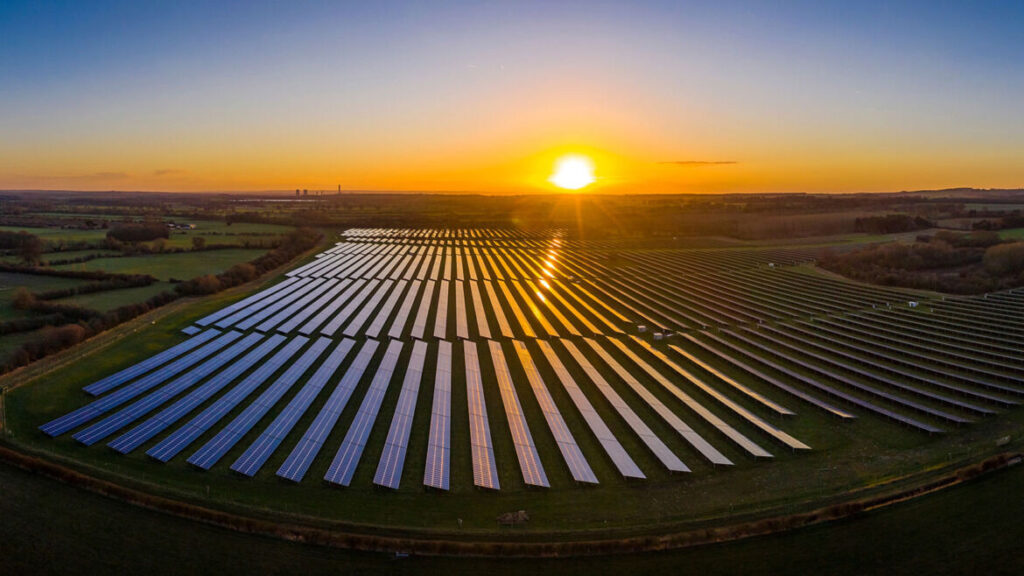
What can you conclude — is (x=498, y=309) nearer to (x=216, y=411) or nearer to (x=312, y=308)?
(x=312, y=308)

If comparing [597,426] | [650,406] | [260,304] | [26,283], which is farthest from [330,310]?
[26,283]

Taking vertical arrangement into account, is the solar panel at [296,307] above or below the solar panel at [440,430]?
above

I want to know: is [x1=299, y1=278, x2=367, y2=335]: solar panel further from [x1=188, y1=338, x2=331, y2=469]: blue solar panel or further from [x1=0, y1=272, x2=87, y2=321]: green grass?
[x1=0, y1=272, x2=87, y2=321]: green grass

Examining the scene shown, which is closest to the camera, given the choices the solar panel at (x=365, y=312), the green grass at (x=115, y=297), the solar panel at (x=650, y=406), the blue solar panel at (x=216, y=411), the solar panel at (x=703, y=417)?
the blue solar panel at (x=216, y=411)

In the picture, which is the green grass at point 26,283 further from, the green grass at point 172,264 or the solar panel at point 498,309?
the solar panel at point 498,309

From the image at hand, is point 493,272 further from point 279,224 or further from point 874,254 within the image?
point 279,224

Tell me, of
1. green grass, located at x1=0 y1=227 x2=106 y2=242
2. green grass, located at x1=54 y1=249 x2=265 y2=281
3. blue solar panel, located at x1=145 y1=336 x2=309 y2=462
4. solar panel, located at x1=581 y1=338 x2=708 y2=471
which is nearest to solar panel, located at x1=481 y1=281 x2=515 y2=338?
solar panel, located at x1=581 y1=338 x2=708 y2=471

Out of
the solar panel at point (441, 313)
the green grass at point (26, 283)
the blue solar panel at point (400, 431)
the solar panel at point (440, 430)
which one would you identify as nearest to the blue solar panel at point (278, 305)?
the solar panel at point (441, 313)
